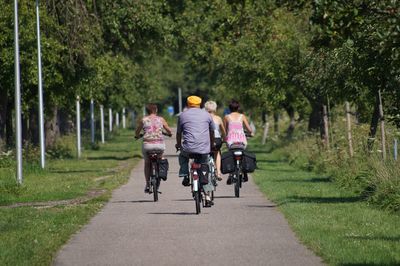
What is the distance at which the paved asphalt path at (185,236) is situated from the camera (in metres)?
12.3

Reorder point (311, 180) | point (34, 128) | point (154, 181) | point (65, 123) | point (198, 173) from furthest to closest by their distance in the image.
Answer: point (65, 123)
point (34, 128)
point (311, 180)
point (154, 181)
point (198, 173)

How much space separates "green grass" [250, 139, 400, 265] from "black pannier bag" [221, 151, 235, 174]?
2.69 ft

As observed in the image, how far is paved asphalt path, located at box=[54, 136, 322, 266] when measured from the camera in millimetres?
12258

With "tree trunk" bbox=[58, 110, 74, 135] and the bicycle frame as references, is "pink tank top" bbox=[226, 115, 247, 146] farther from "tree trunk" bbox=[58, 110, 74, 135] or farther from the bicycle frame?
"tree trunk" bbox=[58, 110, 74, 135]

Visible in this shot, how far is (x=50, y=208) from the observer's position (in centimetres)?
1925

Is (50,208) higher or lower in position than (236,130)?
lower

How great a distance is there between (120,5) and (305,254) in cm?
2934

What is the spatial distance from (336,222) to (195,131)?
331cm

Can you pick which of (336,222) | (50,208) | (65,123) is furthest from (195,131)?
(65,123)

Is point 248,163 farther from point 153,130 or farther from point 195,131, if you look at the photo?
point 195,131

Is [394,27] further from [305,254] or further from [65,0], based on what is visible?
[65,0]

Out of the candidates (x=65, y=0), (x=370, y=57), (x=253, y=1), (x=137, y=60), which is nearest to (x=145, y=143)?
(x=370, y=57)

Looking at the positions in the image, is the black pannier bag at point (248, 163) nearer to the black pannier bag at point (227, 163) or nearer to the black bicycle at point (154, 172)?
the black pannier bag at point (227, 163)

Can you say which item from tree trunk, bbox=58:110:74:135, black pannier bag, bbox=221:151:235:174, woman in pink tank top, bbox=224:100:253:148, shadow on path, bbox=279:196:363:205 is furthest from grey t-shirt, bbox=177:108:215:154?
tree trunk, bbox=58:110:74:135
